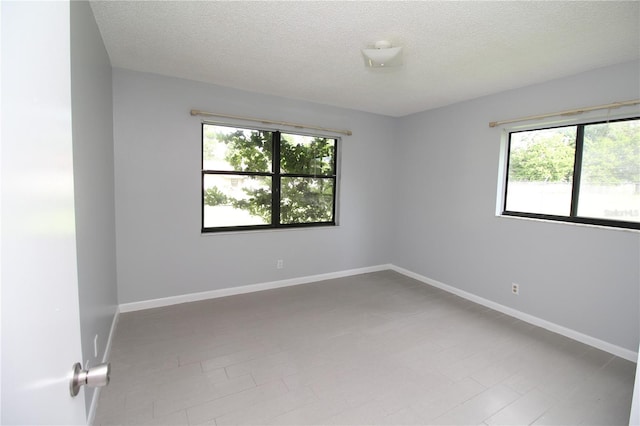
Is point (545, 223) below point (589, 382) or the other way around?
the other way around

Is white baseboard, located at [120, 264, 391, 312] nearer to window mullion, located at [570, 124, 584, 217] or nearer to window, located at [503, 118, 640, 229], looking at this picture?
window, located at [503, 118, 640, 229]

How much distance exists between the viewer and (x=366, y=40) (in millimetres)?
2320

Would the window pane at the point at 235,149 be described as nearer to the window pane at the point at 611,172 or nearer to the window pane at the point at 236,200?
the window pane at the point at 236,200

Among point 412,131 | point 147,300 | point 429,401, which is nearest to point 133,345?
point 147,300

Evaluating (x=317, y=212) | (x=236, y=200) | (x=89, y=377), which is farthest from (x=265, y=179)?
(x=89, y=377)

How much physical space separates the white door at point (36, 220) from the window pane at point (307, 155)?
3.45 metres

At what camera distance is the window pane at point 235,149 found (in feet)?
11.7

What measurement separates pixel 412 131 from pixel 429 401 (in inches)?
145

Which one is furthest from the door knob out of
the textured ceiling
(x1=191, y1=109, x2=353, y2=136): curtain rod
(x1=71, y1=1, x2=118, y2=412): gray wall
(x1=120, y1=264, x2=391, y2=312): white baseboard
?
(x1=191, y1=109, x2=353, y2=136): curtain rod

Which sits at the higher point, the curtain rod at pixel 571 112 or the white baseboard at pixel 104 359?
the curtain rod at pixel 571 112

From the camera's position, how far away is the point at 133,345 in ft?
8.41

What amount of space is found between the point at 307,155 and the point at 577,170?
2971 millimetres

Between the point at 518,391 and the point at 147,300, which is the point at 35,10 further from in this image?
the point at 147,300

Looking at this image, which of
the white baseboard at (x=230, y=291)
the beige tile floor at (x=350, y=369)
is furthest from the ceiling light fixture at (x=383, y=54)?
the white baseboard at (x=230, y=291)
